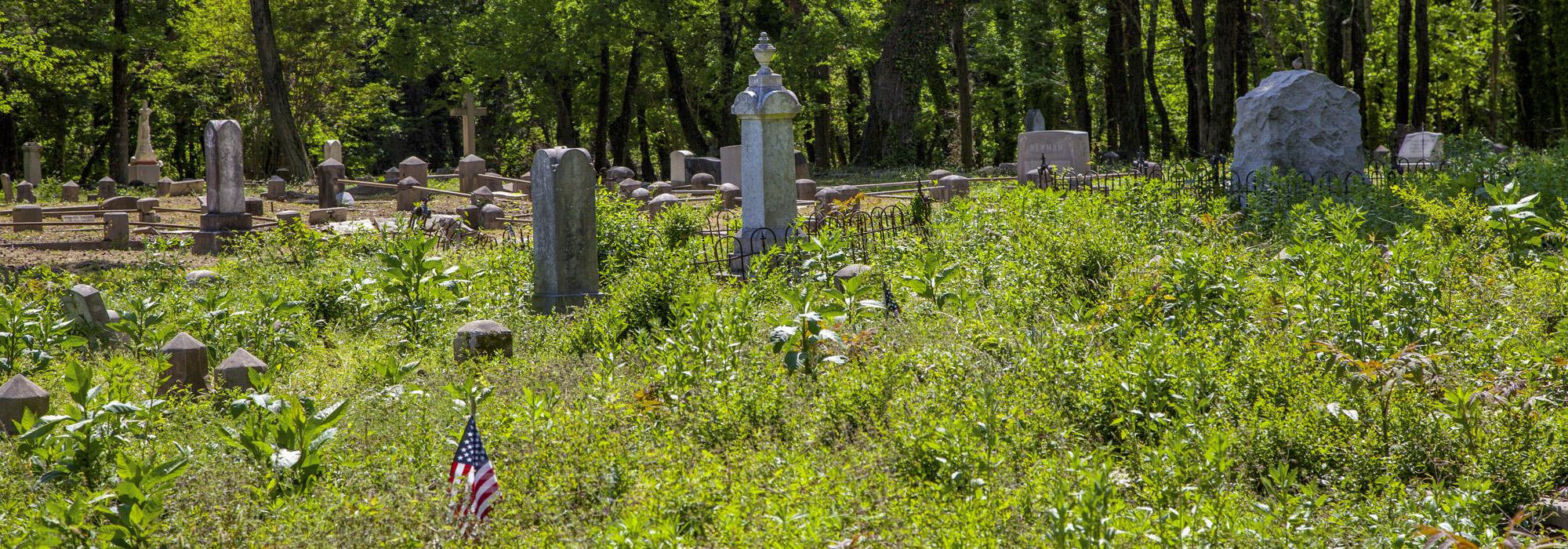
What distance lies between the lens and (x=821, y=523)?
14.6 ft

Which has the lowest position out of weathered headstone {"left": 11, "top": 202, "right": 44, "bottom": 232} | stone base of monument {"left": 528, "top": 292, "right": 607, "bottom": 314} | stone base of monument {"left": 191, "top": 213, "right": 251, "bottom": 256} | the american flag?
the american flag

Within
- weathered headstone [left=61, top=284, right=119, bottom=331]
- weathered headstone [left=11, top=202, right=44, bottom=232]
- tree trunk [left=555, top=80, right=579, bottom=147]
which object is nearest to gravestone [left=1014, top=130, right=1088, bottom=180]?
tree trunk [left=555, top=80, right=579, bottom=147]

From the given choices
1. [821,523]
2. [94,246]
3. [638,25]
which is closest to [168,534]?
[821,523]

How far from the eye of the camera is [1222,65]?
65.0ft

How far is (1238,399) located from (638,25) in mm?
24894

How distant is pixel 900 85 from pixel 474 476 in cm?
2507

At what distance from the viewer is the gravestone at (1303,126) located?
50.0 feet

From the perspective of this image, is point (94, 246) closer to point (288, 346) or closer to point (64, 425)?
→ point (288, 346)

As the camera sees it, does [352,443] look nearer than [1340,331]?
Yes

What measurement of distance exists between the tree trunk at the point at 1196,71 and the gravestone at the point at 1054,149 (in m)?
2.11

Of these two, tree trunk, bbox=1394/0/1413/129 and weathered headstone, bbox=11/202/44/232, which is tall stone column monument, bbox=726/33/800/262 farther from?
tree trunk, bbox=1394/0/1413/129

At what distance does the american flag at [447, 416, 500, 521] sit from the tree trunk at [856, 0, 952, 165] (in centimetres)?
2383

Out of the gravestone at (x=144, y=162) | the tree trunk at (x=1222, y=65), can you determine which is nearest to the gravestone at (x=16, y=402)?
the tree trunk at (x=1222, y=65)

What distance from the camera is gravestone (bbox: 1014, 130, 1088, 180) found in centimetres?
2309
